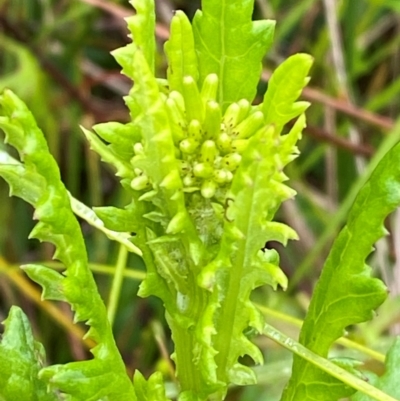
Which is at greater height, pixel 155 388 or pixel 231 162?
pixel 231 162

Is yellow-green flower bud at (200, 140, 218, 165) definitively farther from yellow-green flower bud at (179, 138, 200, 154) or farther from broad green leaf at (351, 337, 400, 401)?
broad green leaf at (351, 337, 400, 401)

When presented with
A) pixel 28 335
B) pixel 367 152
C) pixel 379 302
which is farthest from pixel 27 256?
pixel 379 302

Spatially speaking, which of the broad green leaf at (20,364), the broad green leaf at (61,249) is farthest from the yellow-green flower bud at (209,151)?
the broad green leaf at (20,364)

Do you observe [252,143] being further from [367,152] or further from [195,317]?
[367,152]

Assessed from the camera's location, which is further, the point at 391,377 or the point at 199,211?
the point at 391,377

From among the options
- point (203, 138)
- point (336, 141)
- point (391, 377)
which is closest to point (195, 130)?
point (203, 138)

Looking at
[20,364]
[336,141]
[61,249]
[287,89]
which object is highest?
[287,89]

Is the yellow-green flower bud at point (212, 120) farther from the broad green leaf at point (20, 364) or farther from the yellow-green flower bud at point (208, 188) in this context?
the broad green leaf at point (20, 364)

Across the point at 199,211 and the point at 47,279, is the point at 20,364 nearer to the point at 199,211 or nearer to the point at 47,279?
the point at 47,279
